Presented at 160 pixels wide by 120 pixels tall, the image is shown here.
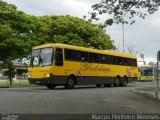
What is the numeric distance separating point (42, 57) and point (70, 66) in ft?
6.94

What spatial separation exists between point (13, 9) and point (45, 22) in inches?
296

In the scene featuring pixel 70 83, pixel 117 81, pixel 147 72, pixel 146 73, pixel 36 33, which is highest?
pixel 36 33

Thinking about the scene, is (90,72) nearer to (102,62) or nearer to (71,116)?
(102,62)

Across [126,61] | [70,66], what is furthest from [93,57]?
[126,61]

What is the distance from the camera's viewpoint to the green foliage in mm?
48281

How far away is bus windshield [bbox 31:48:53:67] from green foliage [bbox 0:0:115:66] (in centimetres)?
1118

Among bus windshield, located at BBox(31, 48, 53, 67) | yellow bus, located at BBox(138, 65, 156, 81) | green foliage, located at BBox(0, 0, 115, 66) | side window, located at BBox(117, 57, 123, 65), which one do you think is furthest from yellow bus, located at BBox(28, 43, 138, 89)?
yellow bus, located at BBox(138, 65, 156, 81)

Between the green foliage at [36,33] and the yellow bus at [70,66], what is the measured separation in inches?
200

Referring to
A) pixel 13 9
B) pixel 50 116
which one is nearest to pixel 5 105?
pixel 50 116

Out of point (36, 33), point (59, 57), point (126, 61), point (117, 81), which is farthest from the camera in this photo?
point (36, 33)

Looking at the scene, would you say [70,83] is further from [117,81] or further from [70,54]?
[117,81]

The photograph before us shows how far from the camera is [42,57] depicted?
31516 millimetres

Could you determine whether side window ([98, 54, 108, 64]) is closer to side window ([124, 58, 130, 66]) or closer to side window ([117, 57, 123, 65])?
side window ([117, 57, 123, 65])

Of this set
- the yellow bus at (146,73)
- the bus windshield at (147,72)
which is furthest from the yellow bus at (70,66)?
the bus windshield at (147,72)
